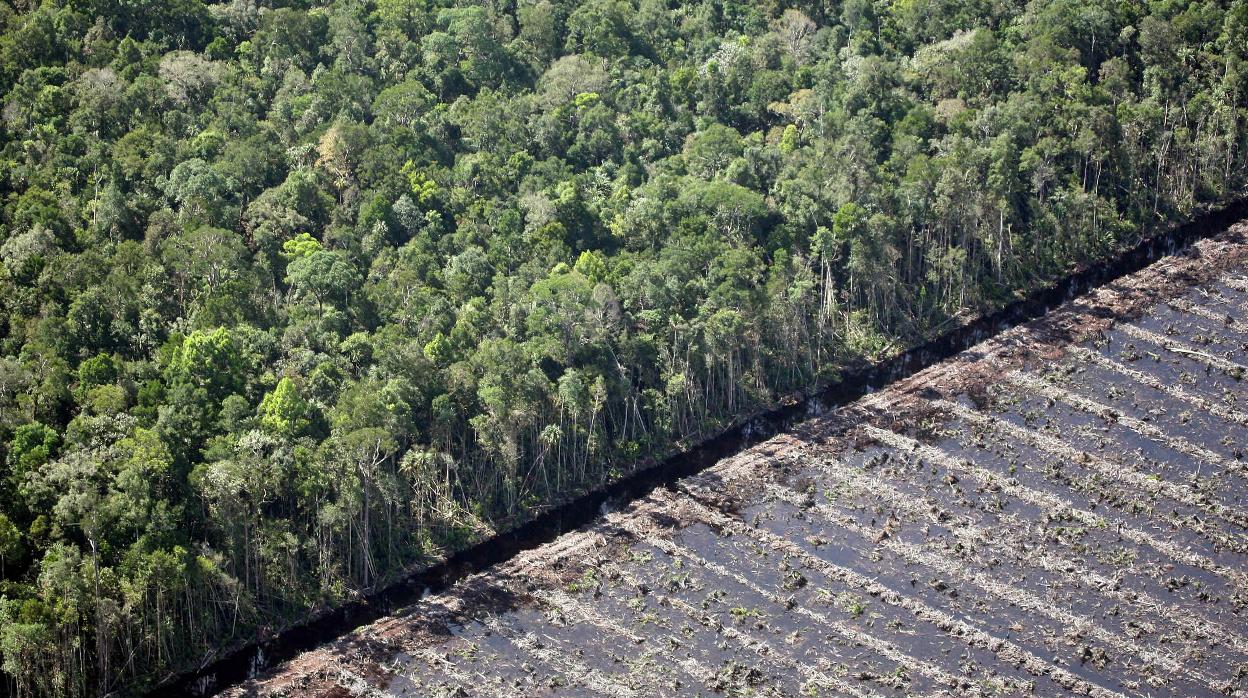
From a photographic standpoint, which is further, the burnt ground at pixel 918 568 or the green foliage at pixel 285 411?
the green foliage at pixel 285 411

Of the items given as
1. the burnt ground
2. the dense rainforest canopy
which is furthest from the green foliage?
the burnt ground

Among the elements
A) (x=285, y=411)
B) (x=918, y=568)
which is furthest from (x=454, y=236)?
(x=918, y=568)

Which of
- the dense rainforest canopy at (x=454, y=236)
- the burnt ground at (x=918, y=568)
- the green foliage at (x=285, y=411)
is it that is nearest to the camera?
the burnt ground at (x=918, y=568)

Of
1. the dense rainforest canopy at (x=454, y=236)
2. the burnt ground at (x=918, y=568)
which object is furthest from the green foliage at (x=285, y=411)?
the burnt ground at (x=918, y=568)

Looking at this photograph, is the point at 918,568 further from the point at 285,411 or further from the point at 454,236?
the point at 454,236

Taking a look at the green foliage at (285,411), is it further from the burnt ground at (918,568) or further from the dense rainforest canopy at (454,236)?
the burnt ground at (918,568)

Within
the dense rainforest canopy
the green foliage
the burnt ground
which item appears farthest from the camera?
the green foliage

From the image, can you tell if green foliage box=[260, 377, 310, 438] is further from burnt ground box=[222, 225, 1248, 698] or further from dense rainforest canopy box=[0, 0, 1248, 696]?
burnt ground box=[222, 225, 1248, 698]
